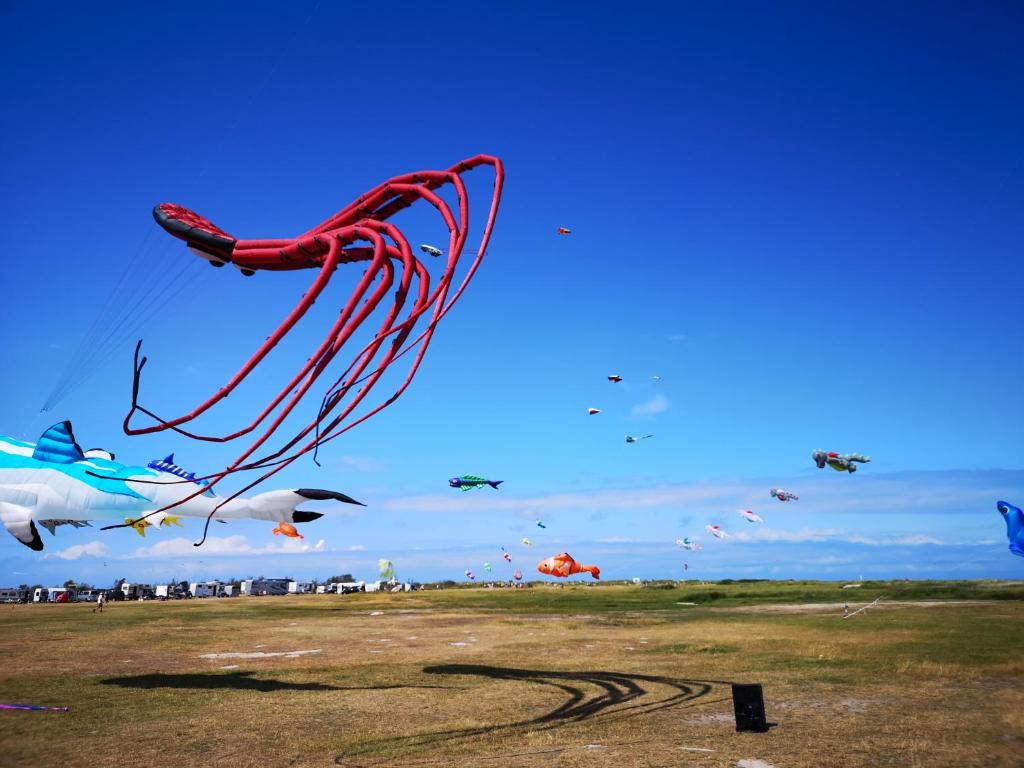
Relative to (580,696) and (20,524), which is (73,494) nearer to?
(20,524)

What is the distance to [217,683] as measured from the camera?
2247 cm

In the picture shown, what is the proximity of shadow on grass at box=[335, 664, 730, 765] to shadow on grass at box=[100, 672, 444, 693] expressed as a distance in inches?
140

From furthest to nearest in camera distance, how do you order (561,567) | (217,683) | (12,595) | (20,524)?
(12,595), (561,567), (217,683), (20,524)

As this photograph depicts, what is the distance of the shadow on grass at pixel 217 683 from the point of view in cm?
2172

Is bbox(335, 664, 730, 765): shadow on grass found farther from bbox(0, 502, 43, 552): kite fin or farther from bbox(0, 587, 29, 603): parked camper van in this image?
bbox(0, 587, 29, 603): parked camper van

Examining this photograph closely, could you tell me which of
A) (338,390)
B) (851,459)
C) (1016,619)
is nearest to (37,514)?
(338,390)

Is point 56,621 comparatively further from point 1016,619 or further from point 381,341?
point 1016,619

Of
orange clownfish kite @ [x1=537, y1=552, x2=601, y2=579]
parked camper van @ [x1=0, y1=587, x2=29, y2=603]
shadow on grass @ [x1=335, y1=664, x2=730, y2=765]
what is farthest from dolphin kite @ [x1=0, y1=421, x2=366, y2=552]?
parked camper van @ [x1=0, y1=587, x2=29, y2=603]

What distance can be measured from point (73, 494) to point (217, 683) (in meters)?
7.21

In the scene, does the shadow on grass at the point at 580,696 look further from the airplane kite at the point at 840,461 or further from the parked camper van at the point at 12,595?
the parked camper van at the point at 12,595

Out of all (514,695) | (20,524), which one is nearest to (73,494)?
(20,524)

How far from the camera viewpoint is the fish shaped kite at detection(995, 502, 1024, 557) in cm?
1894

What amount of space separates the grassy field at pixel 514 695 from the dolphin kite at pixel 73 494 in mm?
4863

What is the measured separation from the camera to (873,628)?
38.7 meters
